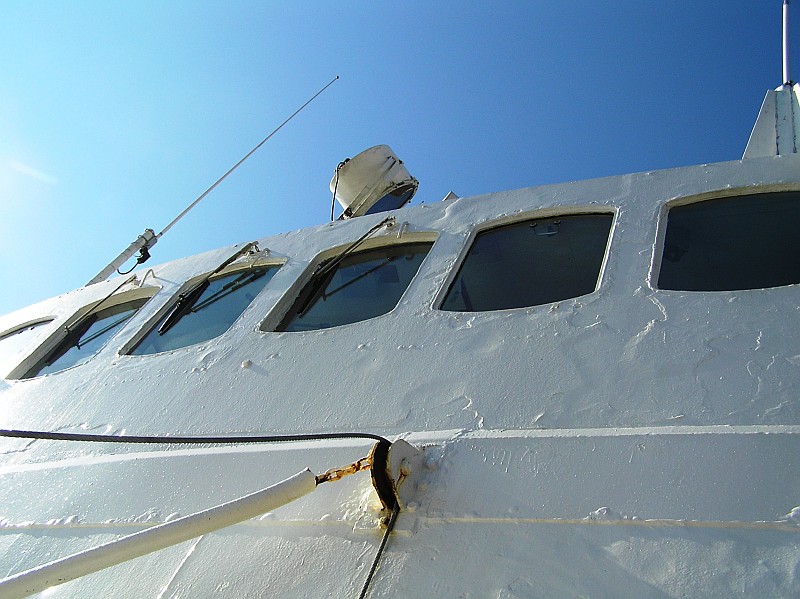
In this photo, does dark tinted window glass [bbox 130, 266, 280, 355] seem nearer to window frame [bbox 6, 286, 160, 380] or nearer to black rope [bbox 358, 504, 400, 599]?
window frame [bbox 6, 286, 160, 380]

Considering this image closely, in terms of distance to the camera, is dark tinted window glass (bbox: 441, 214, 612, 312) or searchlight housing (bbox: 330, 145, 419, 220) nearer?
dark tinted window glass (bbox: 441, 214, 612, 312)

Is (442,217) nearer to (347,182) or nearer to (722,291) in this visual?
(722,291)

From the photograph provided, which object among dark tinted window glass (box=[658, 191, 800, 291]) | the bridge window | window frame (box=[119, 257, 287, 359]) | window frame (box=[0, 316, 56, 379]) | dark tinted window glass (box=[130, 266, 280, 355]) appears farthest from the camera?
the bridge window

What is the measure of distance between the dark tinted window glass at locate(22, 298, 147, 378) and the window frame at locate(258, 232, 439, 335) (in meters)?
1.48

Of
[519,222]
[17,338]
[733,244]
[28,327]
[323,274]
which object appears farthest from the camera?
[28,327]

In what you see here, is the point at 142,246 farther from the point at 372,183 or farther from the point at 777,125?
the point at 777,125

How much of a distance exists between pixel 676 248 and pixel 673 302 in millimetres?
522

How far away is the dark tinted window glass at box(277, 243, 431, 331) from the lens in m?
3.24

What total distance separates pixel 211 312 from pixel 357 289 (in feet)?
3.28

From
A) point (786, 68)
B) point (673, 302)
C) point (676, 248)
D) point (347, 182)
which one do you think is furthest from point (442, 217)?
point (786, 68)

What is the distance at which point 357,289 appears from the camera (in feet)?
11.5

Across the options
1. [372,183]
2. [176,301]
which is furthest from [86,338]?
[372,183]

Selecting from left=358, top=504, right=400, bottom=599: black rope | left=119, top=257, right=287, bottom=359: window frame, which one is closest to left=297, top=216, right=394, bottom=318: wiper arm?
left=119, top=257, right=287, bottom=359: window frame

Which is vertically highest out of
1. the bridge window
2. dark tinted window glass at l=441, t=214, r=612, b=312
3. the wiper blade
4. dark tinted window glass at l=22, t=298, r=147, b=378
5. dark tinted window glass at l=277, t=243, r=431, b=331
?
the bridge window
